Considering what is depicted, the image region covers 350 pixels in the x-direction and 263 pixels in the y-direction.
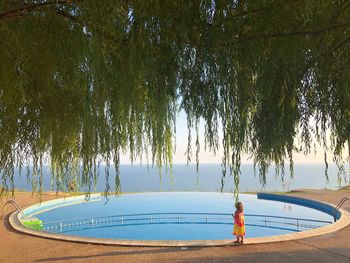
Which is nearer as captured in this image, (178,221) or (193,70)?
(193,70)

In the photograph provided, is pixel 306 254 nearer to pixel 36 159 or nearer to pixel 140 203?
pixel 36 159

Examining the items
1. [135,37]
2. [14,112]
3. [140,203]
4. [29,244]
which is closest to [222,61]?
[135,37]

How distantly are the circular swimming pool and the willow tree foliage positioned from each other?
32.9 ft

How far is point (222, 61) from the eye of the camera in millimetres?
2686

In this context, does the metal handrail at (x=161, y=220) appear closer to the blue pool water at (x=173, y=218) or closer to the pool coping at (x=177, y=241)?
the blue pool water at (x=173, y=218)

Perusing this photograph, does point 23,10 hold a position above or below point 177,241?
above

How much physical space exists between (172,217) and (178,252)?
9140 mm

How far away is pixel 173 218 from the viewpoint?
57.8 feet

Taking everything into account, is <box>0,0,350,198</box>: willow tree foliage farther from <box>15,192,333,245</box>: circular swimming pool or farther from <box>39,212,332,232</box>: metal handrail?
<box>39,212,332,232</box>: metal handrail

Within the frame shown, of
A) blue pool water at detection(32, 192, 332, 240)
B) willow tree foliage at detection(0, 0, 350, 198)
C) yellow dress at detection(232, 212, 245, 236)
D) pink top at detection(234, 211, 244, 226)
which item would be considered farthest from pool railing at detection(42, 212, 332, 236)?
willow tree foliage at detection(0, 0, 350, 198)

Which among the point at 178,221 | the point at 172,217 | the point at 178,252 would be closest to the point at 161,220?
the point at 172,217

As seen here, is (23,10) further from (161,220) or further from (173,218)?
(173,218)

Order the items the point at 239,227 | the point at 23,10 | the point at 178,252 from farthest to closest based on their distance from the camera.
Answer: the point at 239,227
the point at 178,252
the point at 23,10

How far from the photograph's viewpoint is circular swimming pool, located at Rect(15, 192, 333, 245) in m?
15.1
